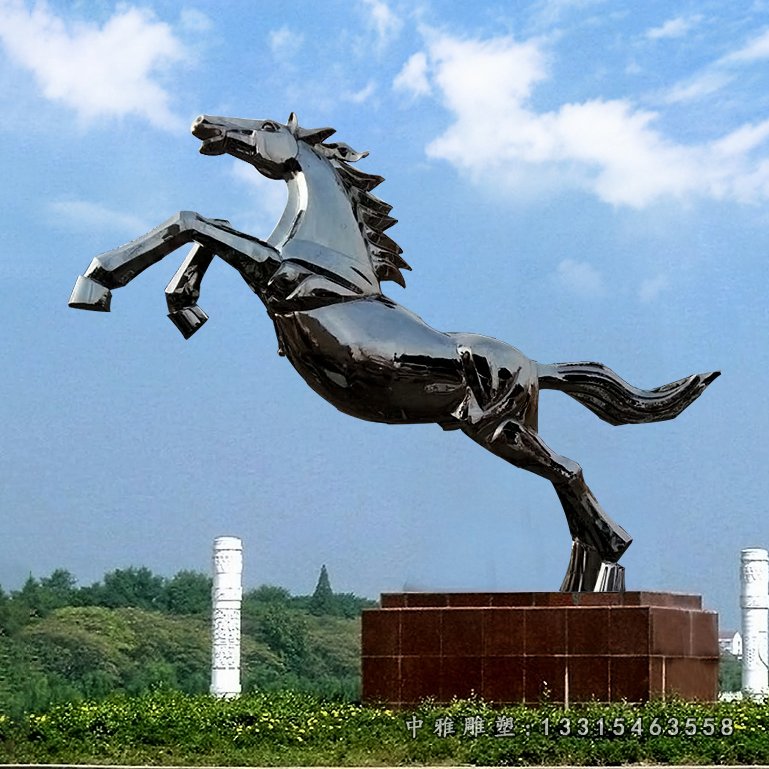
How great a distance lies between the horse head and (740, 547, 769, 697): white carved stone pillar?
10351mm

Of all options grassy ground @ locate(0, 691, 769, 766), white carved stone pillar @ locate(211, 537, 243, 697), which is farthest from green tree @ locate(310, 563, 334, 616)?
grassy ground @ locate(0, 691, 769, 766)

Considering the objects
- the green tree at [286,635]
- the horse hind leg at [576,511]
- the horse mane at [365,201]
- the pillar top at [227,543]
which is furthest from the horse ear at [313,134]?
the green tree at [286,635]

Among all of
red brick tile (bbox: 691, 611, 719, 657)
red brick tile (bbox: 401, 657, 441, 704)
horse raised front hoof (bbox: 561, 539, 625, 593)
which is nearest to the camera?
red brick tile (bbox: 401, 657, 441, 704)

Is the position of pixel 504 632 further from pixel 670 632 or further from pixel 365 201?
pixel 365 201

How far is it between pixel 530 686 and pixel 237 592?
25.2 feet

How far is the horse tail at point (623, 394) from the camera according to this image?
353 inches

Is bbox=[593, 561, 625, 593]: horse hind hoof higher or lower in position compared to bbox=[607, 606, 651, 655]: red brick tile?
higher

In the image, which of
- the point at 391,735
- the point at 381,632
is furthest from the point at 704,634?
the point at 391,735

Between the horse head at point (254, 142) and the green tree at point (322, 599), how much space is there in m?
15.0

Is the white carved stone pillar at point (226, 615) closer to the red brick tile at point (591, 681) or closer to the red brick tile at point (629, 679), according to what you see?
the red brick tile at point (591, 681)

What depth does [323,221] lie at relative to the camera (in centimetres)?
816

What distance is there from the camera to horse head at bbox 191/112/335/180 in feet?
26.4

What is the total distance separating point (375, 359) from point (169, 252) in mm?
1385

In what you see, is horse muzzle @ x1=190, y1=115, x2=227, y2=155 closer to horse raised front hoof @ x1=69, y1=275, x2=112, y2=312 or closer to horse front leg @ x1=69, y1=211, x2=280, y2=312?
horse front leg @ x1=69, y1=211, x2=280, y2=312
